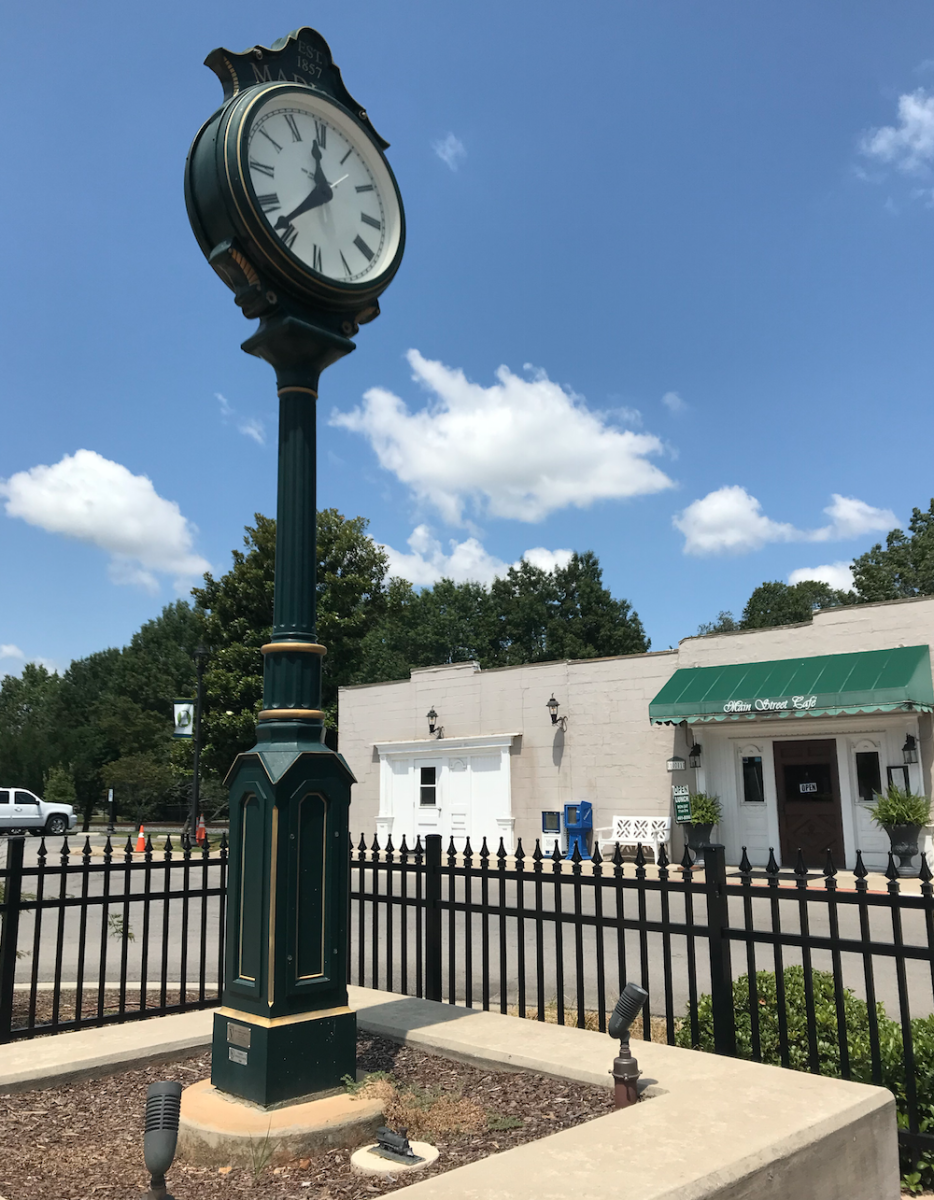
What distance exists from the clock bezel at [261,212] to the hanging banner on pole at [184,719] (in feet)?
89.7

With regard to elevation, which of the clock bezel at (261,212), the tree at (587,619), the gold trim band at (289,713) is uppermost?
the tree at (587,619)

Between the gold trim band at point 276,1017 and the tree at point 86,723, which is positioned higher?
the tree at point 86,723

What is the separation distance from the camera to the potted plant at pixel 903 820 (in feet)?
50.1

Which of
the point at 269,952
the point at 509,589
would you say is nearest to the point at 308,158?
the point at 269,952

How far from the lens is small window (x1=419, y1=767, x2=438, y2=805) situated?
74.7 feet

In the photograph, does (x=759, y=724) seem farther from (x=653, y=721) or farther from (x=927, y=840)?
→ (x=927, y=840)

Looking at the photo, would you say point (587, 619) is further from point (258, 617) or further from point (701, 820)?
point (701, 820)

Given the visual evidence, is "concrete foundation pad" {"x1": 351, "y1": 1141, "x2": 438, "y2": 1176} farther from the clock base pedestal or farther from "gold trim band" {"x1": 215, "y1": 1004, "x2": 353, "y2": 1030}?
"gold trim band" {"x1": 215, "y1": 1004, "x2": 353, "y2": 1030}

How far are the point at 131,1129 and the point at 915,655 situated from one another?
1553 cm

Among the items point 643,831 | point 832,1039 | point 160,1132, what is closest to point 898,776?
point 643,831

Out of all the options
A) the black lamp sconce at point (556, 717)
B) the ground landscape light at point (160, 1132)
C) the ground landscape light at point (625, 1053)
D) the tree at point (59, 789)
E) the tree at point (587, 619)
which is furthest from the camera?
the tree at point (587, 619)

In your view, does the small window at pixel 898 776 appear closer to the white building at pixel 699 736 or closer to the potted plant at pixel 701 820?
the white building at pixel 699 736

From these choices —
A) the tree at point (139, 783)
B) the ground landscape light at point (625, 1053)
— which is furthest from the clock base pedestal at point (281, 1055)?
the tree at point (139, 783)

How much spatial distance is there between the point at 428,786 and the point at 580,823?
471cm
